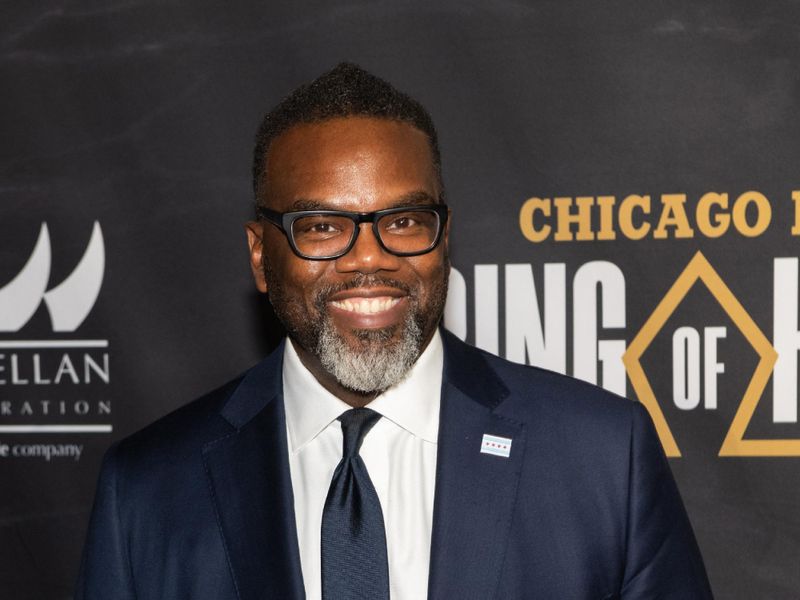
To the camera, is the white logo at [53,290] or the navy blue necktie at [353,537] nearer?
the navy blue necktie at [353,537]

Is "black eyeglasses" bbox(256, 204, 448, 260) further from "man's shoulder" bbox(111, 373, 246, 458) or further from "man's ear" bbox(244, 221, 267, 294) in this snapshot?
"man's shoulder" bbox(111, 373, 246, 458)

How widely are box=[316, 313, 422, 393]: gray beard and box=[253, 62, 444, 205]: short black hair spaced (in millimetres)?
252

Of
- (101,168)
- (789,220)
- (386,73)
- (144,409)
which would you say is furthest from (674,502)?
(101,168)

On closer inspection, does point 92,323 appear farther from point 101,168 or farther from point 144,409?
point 101,168

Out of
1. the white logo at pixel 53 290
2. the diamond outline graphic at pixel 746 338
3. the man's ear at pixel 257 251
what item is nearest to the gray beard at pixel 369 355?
the man's ear at pixel 257 251

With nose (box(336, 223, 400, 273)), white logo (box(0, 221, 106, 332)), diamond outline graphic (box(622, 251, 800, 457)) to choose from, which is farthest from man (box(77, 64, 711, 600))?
white logo (box(0, 221, 106, 332))

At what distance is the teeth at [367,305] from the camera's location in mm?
1264

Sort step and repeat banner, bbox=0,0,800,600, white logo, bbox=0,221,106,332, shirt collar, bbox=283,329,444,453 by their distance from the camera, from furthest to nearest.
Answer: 1. white logo, bbox=0,221,106,332
2. step and repeat banner, bbox=0,0,800,600
3. shirt collar, bbox=283,329,444,453

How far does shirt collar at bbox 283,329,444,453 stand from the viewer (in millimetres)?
1354

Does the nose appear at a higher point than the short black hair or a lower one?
lower

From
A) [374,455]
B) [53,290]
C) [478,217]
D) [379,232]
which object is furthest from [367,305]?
[53,290]

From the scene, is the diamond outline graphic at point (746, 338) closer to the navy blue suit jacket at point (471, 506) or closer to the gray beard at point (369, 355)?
the navy blue suit jacket at point (471, 506)

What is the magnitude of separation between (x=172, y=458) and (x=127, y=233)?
0.98m

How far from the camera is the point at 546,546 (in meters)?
1.30
